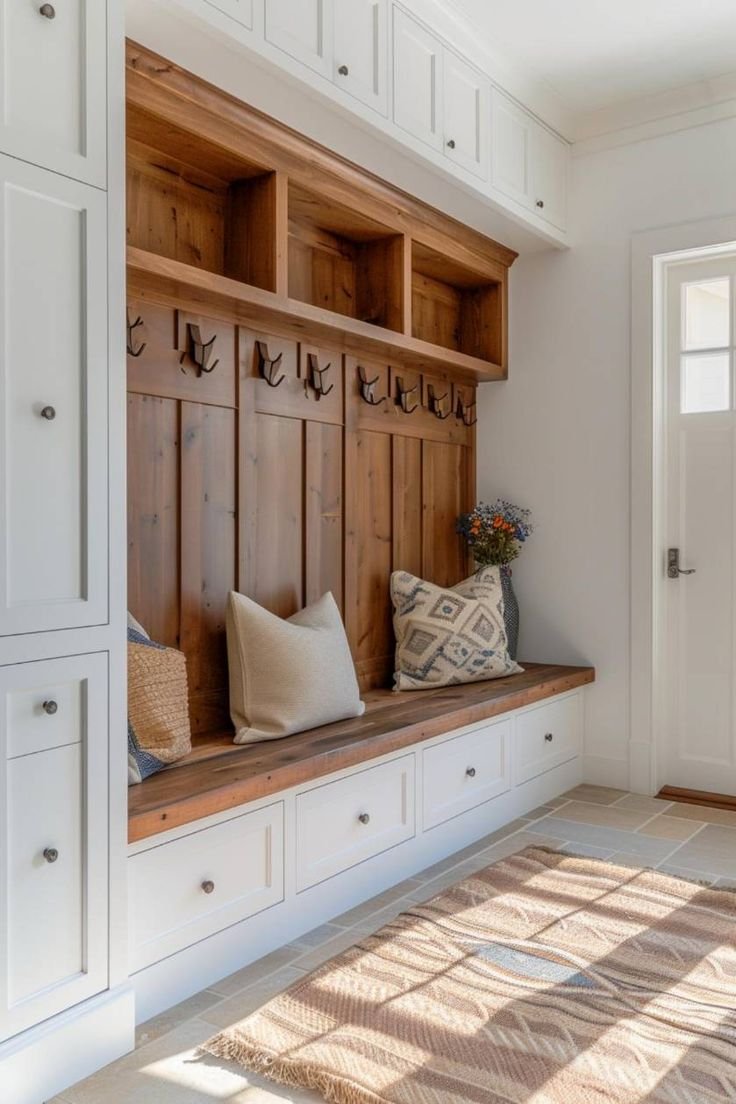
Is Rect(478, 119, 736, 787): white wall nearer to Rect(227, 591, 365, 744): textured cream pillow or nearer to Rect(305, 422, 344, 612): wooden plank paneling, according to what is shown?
Rect(305, 422, 344, 612): wooden plank paneling

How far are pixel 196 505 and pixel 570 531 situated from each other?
6.11 feet

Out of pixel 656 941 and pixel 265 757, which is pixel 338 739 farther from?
pixel 656 941

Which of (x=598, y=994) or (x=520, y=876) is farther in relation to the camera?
(x=520, y=876)

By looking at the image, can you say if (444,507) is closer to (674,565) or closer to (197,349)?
(674,565)

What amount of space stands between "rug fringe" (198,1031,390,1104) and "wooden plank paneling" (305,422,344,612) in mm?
1551

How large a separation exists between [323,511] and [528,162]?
1.63 metres

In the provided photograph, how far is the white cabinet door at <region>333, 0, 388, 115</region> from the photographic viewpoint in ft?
8.61

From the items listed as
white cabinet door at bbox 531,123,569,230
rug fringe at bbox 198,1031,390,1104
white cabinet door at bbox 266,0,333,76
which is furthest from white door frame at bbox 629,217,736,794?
rug fringe at bbox 198,1031,390,1104

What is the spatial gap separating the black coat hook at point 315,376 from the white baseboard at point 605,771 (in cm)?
197

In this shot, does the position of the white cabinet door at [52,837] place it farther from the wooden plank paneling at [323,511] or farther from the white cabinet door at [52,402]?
the wooden plank paneling at [323,511]

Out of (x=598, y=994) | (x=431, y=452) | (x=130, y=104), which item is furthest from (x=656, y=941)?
(x=130, y=104)

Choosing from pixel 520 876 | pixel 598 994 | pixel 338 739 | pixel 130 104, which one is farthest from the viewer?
pixel 520 876

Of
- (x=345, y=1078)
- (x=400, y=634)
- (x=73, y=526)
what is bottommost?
(x=345, y=1078)

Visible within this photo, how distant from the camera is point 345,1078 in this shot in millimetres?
1779
